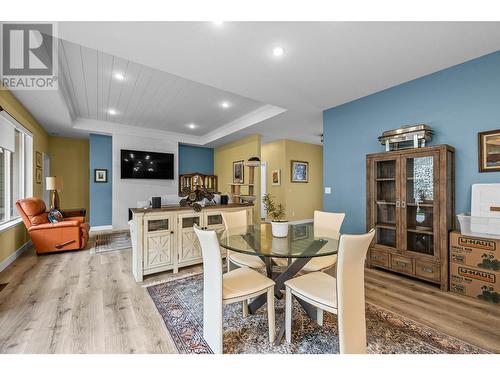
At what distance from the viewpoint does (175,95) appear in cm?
389

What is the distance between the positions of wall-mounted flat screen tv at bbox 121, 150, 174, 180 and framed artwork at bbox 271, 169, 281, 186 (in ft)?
10.1

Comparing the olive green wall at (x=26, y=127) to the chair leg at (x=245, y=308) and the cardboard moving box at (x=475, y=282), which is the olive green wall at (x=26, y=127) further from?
the cardboard moving box at (x=475, y=282)

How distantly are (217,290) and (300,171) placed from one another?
6004 millimetres

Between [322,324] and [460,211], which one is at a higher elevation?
[460,211]

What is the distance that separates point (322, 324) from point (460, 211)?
7.05 feet

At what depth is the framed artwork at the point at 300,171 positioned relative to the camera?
273 inches

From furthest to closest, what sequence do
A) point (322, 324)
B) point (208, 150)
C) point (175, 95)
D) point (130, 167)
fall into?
point (208, 150)
point (130, 167)
point (175, 95)
point (322, 324)

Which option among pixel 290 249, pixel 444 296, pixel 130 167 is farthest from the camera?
pixel 130 167

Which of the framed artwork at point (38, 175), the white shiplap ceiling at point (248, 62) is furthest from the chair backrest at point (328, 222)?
the framed artwork at point (38, 175)

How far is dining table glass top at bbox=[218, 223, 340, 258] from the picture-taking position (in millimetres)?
1627

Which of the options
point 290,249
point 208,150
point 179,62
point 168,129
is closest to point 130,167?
point 168,129
